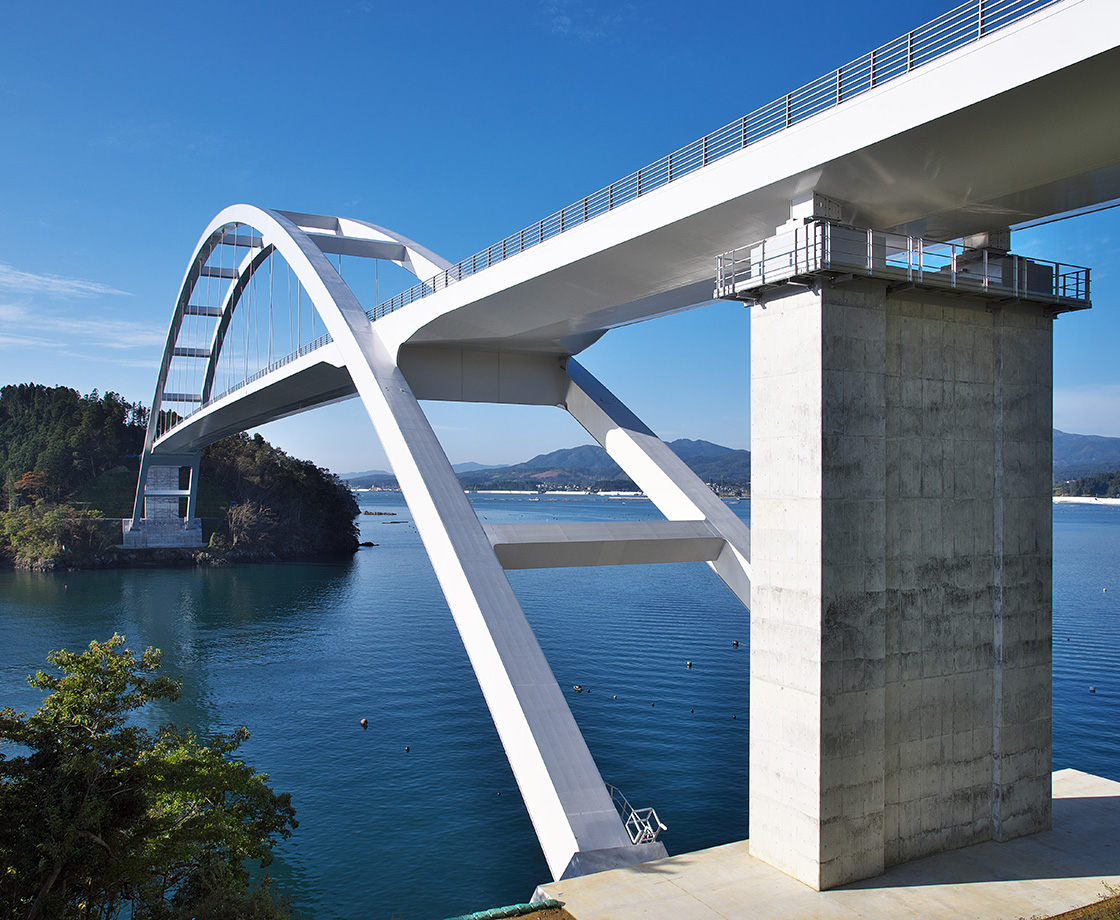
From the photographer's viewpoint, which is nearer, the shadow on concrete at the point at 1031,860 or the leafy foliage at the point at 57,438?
the shadow on concrete at the point at 1031,860

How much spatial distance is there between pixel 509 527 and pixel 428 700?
1309 centimetres

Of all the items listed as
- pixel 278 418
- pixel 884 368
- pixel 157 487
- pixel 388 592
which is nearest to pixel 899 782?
pixel 884 368

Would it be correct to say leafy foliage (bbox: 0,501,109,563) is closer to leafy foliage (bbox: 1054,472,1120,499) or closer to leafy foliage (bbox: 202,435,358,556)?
leafy foliage (bbox: 202,435,358,556)

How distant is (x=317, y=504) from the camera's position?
80875mm

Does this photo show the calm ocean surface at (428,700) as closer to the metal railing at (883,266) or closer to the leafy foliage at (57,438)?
the metal railing at (883,266)

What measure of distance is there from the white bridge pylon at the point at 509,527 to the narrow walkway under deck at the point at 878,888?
26.5 inches

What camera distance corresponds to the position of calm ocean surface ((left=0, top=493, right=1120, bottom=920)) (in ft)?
Result: 53.5

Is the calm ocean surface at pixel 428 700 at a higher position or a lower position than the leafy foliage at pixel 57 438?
lower

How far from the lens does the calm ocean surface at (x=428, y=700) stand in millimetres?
16312

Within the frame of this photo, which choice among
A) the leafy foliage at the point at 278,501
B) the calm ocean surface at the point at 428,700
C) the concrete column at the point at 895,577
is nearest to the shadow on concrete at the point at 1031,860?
the concrete column at the point at 895,577

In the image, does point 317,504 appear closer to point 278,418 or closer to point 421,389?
point 278,418

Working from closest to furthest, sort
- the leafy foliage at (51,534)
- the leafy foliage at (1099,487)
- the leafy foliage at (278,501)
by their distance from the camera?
1. the leafy foliage at (51,534)
2. the leafy foliage at (278,501)
3. the leafy foliage at (1099,487)

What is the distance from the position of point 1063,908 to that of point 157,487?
2906 inches

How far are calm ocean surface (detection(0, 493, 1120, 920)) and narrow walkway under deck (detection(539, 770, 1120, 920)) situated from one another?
18.3 ft
